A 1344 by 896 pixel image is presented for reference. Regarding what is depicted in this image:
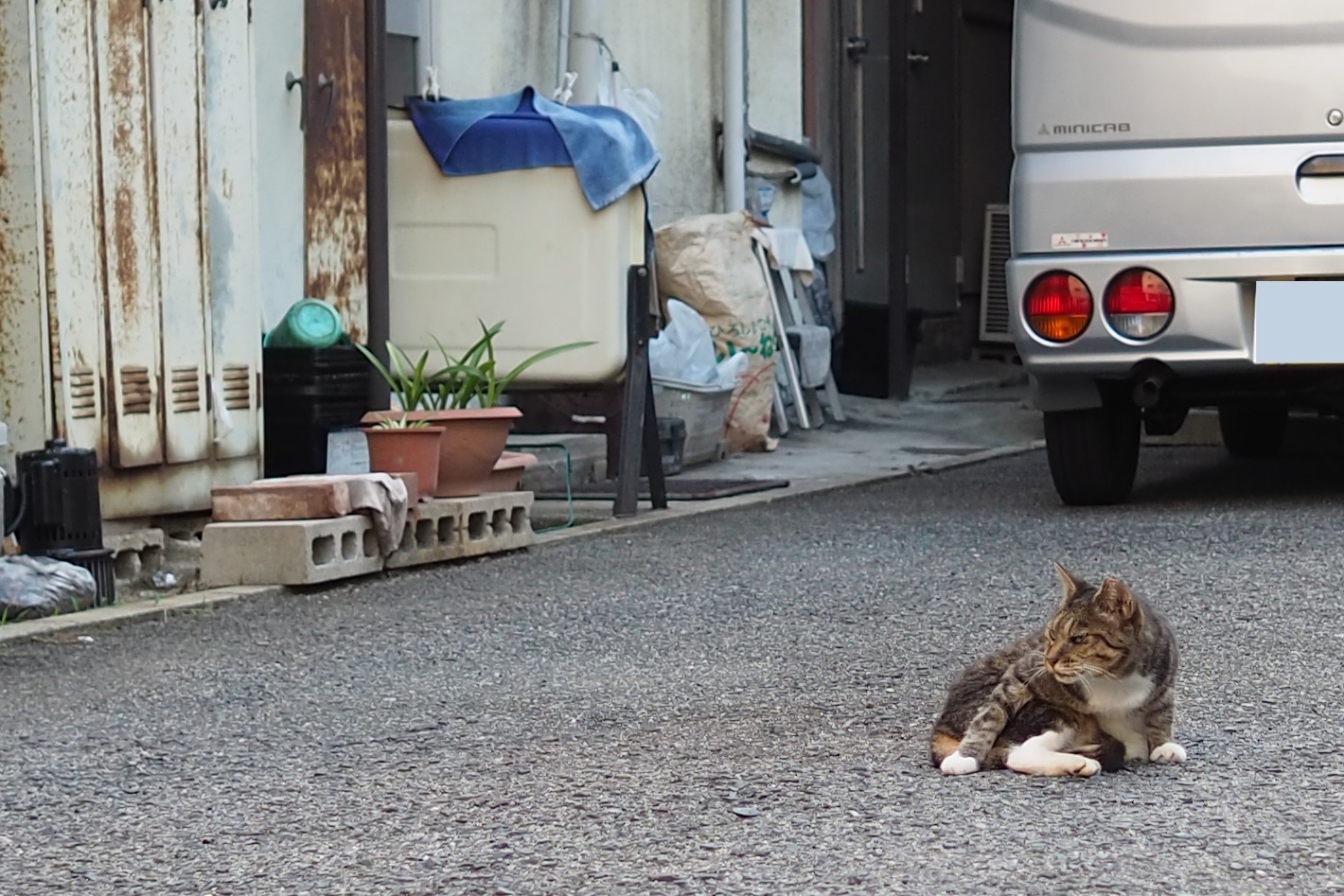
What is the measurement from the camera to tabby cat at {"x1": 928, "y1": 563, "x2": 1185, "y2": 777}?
3262mm

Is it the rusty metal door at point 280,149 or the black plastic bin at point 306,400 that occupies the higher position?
the rusty metal door at point 280,149

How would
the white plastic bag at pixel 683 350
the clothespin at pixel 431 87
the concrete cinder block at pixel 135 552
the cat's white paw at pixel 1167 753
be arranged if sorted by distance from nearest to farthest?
1. the cat's white paw at pixel 1167 753
2. the concrete cinder block at pixel 135 552
3. the clothespin at pixel 431 87
4. the white plastic bag at pixel 683 350

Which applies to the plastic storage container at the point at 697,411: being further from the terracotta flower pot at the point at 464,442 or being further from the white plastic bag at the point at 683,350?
the terracotta flower pot at the point at 464,442

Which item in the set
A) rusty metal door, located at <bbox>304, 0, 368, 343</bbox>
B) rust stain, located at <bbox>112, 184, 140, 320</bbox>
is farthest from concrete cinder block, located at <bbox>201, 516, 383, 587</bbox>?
rusty metal door, located at <bbox>304, 0, 368, 343</bbox>

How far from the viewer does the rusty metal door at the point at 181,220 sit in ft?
19.8

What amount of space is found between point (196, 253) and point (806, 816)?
362 cm

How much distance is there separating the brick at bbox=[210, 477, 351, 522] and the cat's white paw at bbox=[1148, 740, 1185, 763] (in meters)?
2.86

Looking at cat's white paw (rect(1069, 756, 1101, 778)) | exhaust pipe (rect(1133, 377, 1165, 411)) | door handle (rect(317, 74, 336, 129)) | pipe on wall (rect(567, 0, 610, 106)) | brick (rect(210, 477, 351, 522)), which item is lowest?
cat's white paw (rect(1069, 756, 1101, 778))

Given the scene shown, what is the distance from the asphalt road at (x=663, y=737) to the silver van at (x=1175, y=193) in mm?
625

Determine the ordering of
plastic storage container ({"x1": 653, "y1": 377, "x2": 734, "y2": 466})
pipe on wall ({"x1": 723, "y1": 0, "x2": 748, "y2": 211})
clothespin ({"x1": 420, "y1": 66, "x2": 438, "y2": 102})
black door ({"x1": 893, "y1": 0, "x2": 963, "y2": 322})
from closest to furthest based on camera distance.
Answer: clothespin ({"x1": 420, "y1": 66, "x2": 438, "y2": 102})
plastic storage container ({"x1": 653, "y1": 377, "x2": 734, "y2": 466})
pipe on wall ({"x1": 723, "y1": 0, "x2": 748, "y2": 211})
black door ({"x1": 893, "y1": 0, "x2": 963, "y2": 322})

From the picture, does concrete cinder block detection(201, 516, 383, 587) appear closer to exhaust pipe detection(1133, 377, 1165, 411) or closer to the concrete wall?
exhaust pipe detection(1133, 377, 1165, 411)

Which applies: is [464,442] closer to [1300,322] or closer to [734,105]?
[1300,322]

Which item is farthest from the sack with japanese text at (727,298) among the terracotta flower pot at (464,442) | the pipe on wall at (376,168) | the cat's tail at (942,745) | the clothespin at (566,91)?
the cat's tail at (942,745)

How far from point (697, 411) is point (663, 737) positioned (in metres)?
5.46
